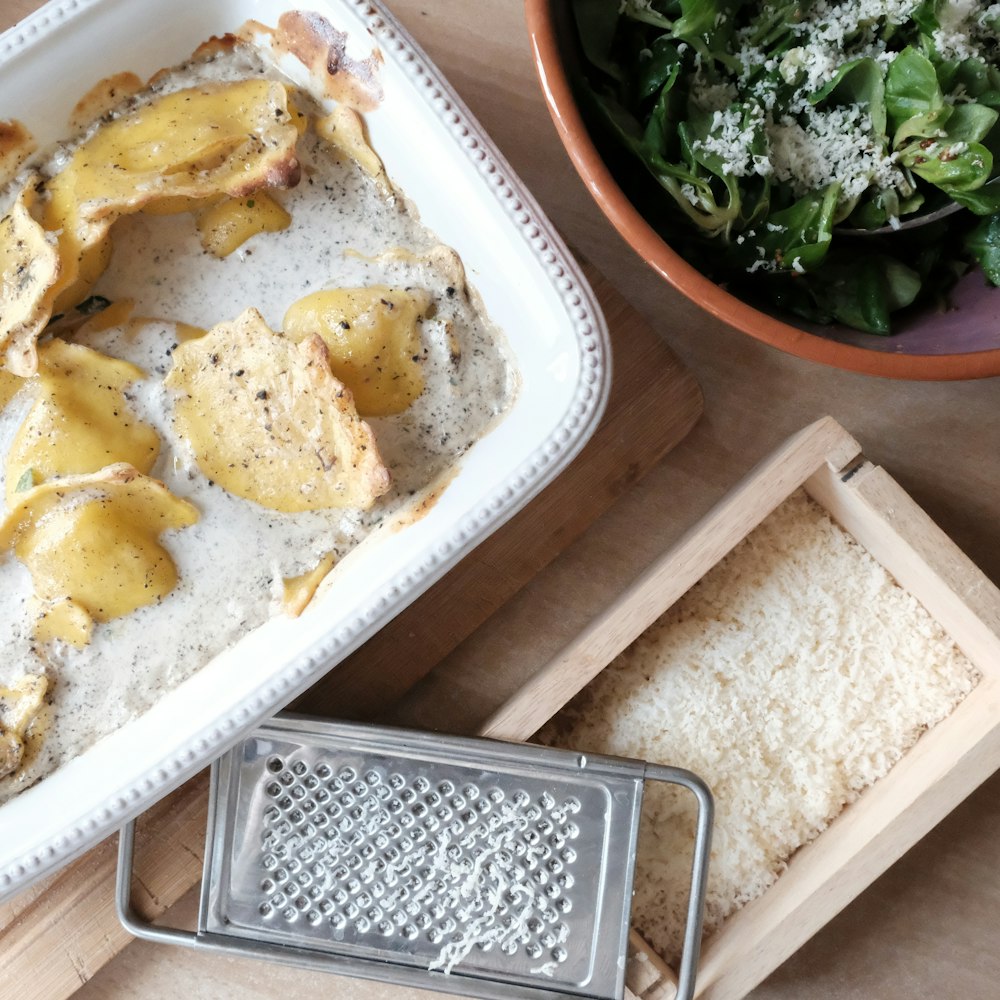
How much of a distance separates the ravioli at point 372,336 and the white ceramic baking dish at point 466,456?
8 cm

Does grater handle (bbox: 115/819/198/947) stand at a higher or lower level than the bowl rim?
lower

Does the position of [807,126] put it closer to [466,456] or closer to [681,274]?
[681,274]

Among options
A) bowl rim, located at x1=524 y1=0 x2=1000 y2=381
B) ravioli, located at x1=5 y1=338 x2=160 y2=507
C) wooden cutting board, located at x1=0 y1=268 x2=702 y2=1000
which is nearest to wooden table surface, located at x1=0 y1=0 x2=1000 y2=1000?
wooden cutting board, located at x1=0 y1=268 x2=702 y2=1000

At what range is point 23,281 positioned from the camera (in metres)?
1.00

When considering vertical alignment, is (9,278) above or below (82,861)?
above

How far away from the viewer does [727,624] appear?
115 centimetres

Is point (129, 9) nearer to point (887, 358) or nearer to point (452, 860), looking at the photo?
point (887, 358)

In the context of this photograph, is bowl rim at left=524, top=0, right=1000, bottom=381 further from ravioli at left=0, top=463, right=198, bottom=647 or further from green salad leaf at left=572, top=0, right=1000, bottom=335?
ravioli at left=0, top=463, right=198, bottom=647

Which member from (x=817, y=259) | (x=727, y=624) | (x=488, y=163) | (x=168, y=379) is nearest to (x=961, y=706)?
(x=727, y=624)

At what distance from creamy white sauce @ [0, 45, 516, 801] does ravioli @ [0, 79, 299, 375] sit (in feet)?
0.15

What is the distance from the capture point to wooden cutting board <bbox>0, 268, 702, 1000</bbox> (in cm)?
110

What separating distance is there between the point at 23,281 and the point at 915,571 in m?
0.98

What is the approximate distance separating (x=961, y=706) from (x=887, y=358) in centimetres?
48

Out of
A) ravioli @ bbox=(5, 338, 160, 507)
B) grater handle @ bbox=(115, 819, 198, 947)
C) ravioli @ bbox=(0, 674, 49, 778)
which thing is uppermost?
ravioli @ bbox=(5, 338, 160, 507)
